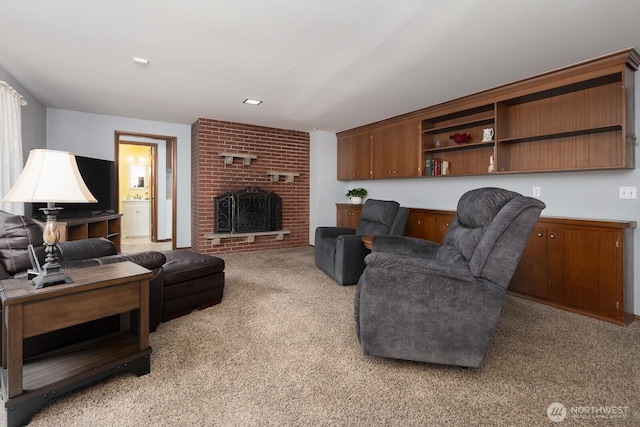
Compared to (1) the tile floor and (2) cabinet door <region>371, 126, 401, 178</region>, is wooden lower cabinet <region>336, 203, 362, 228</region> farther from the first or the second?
(1) the tile floor

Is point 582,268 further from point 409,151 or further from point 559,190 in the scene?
point 409,151

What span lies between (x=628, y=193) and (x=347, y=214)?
3.78 meters

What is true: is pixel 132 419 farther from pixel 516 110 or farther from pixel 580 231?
pixel 516 110

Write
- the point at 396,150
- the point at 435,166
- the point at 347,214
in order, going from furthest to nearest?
the point at 347,214
the point at 396,150
the point at 435,166

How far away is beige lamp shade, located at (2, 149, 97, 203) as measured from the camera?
56.5 inches

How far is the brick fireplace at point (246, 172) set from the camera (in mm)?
5043

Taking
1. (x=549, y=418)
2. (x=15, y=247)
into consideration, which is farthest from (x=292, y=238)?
(x=549, y=418)

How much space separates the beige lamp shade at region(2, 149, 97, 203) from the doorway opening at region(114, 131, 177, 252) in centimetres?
479

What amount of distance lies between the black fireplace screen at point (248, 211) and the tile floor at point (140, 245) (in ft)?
4.96

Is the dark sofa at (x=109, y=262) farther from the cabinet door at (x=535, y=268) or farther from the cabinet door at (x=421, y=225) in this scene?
the cabinet door at (x=535, y=268)

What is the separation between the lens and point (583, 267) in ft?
8.83

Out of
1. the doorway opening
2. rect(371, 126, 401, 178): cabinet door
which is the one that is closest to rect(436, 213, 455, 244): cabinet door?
rect(371, 126, 401, 178): cabinet door

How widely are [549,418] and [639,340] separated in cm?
148

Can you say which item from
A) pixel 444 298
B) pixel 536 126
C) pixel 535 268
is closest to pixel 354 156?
pixel 536 126
